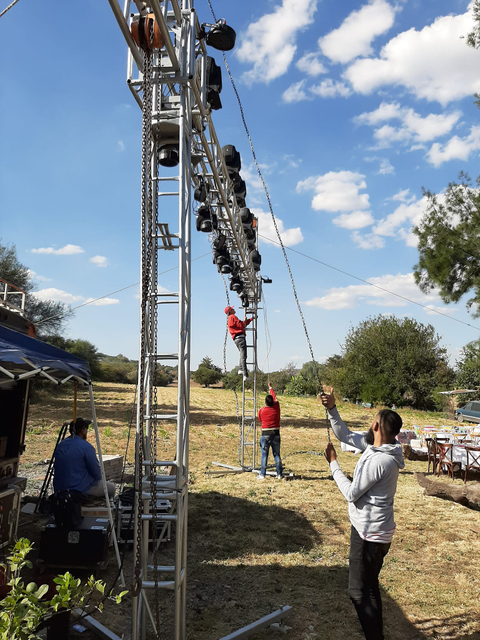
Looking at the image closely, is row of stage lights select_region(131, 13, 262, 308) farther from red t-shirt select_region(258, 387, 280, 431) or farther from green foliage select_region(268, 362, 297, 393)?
green foliage select_region(268, 362, 297, 393)

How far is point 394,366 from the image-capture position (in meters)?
40.0

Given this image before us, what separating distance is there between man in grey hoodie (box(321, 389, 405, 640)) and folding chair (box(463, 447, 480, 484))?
7.07 metres

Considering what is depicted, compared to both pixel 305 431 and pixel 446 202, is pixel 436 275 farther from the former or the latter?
pixel 305 431

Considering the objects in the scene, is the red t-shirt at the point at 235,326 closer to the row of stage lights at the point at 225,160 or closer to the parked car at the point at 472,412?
the row of stage lights at the point at 225,160

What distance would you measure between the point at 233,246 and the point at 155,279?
5.04 meters

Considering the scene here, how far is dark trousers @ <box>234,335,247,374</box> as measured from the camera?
10820 mm

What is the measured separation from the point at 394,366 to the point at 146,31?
3928 cm

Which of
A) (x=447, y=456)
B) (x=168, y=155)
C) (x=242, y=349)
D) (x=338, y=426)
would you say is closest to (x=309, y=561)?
(x=338, y=426)

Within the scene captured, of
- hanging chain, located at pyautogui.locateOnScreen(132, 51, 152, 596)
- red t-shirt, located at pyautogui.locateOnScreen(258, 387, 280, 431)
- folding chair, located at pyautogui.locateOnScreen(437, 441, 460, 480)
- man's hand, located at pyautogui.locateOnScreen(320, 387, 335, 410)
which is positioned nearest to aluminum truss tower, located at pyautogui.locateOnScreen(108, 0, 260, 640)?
hanging chain, located at pyautogui.locateOnScreen(132, 51, 152, 596)

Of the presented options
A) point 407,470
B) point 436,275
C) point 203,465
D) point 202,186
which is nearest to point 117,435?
point 203,465

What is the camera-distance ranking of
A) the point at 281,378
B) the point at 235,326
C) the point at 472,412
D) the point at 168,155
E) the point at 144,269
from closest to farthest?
the point at 144,269
the point at 168,155
the point at 235,326
the point at 472,412
the point at 281,378

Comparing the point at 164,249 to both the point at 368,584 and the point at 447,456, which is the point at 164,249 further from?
the point at 447,456

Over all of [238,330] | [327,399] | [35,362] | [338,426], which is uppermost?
[238,330]

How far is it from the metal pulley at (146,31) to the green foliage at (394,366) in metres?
37.9
